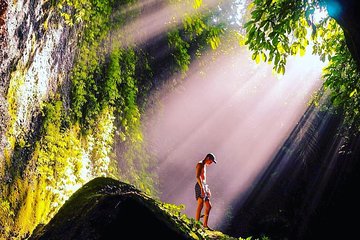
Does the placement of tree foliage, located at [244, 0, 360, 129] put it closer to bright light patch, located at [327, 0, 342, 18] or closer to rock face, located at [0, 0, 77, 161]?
bright light patch, located at [327, 0, 342, 18]

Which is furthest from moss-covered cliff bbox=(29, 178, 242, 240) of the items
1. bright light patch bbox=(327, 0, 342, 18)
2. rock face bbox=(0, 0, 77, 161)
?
rock face bbox=(0, 0, 77, 161)

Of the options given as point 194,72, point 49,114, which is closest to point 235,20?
point 194,72

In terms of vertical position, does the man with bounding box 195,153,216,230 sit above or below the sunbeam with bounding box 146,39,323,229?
below

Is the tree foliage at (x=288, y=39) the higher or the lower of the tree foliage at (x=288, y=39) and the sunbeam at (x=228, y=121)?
the lower

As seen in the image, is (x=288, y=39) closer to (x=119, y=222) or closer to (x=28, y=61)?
(x=119, y=222)

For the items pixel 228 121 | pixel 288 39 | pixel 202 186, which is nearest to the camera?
pixel 288 39

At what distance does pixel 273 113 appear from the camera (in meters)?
21.6

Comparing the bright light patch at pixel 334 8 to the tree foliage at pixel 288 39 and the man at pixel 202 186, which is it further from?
the man at pixel 202 186

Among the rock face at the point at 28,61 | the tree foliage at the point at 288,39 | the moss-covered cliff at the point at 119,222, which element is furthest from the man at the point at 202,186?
the moss-covered cliff at the point at 119,222

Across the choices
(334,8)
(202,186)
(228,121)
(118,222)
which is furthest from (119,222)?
(228,121)

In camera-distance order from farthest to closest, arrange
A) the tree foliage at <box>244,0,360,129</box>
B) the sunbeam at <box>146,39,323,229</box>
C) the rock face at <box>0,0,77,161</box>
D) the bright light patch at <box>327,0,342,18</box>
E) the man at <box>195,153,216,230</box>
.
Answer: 1. the sunbeam at <box>146,39,323,229</box>
2. the man at <box>195,153,216,230</box>
3. the rock face at <box>0,0,77,161</box>
4. the tree foliage at <box>244,0,360,129</box>
5. the bright light patch at <box>327,0,342,18</box>

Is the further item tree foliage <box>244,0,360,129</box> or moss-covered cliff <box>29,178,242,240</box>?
tree foliage <box>244,0,360,129</box>

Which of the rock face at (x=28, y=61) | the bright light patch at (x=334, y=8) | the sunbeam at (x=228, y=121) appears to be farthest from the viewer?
the sunbeam at (x=228, y=121)

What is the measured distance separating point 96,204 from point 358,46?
2.01 m
